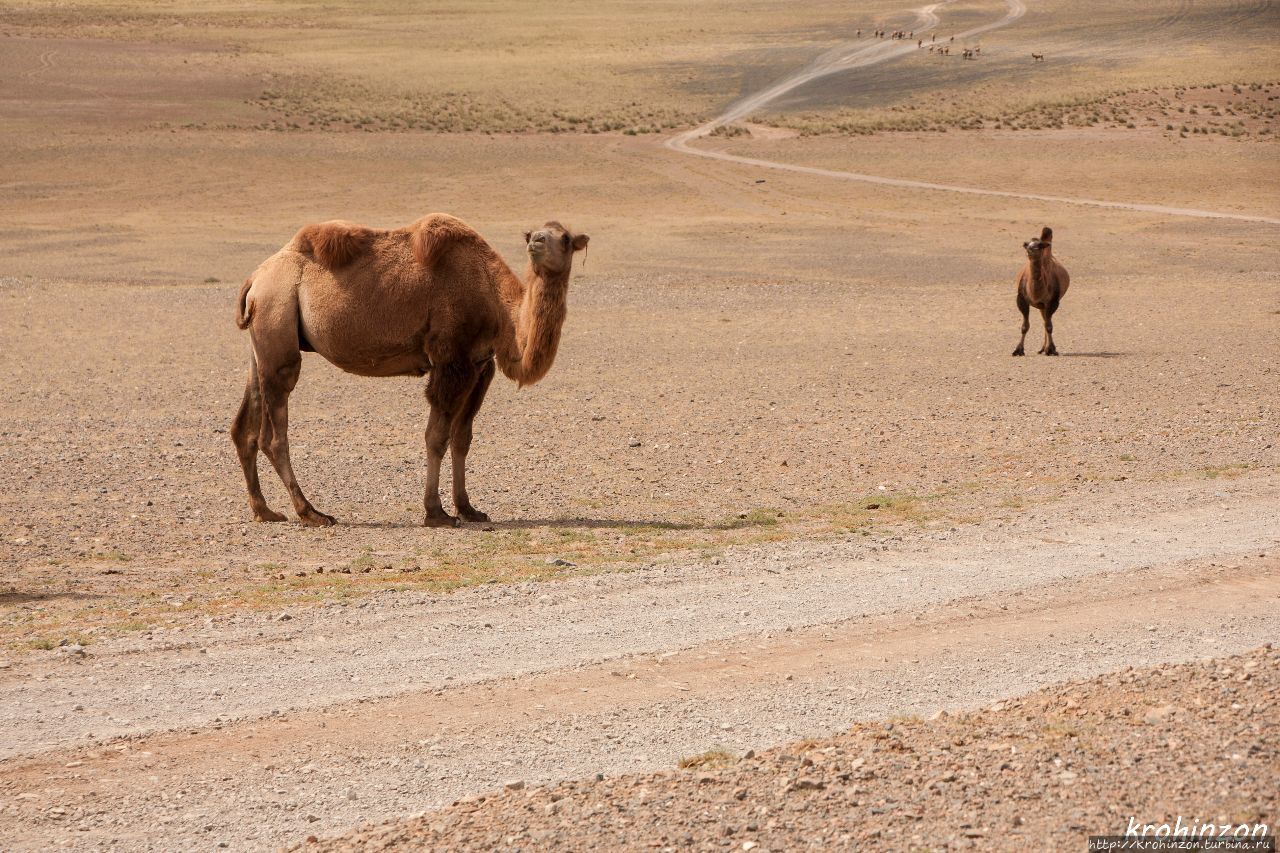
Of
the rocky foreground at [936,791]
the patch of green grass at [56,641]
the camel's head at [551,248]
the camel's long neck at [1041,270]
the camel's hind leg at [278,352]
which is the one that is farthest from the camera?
the camel's long neck at [1041,270]

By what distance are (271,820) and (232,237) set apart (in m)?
32.3

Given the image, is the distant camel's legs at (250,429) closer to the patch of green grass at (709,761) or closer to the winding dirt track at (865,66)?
the patch of green grass at (709,761)

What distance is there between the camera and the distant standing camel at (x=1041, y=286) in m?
21.0

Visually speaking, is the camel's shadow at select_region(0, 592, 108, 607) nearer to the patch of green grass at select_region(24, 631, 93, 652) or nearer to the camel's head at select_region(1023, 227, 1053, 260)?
the patch of green grass at select_region(24, 631, 93, 652)

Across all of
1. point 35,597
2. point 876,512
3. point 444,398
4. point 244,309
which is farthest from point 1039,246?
point 35,597

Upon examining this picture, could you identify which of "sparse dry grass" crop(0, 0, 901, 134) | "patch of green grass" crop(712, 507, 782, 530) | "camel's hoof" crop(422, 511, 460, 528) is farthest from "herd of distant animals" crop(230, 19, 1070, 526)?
"sparse dry grass" crop(0, 0, 901, 134)

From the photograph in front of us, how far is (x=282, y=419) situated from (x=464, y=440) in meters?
1.46

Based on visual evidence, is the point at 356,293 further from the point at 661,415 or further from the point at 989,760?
the point at 989,760

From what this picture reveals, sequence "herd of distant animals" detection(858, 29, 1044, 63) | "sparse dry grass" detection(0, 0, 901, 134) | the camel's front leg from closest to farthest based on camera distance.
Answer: the camel's front leg → "sparse dry grass" detection(0, 0, 901, 134) → "herd of distant animals" detection(858, 29, 1044, 63)

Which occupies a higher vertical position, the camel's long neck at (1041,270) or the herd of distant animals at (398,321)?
the herd of distant animals at (398,321)

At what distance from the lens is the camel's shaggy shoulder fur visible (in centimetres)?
1194

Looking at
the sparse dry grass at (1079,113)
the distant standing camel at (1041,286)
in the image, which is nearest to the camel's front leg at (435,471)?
the distant standing camel at (1041,286)

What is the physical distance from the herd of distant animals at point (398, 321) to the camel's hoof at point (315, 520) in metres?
0.01

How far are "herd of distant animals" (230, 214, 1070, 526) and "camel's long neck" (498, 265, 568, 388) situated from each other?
3 cm
